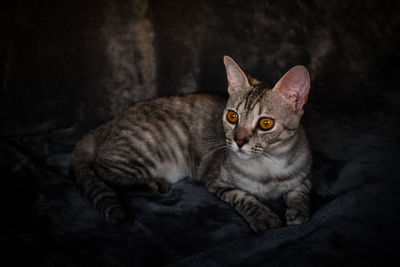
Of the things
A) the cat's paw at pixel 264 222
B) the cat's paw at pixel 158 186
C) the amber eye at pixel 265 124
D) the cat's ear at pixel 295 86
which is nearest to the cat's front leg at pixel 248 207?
the cat's paw at pixel 264 222

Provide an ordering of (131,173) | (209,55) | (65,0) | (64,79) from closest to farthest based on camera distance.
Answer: (131,173) → (65,0) → (64,79) → (209,55)

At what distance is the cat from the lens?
179 centimetres

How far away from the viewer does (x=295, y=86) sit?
178 centimetres

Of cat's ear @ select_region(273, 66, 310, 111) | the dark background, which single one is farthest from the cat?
the dark background

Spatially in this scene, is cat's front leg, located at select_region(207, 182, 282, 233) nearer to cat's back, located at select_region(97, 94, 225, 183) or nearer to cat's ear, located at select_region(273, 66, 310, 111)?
cat's back, located at select_region(97, 94, 225, 183)

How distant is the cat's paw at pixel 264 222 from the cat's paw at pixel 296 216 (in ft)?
0.19

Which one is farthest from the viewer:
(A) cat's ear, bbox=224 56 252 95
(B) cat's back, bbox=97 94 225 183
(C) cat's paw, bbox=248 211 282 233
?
(B) cat's back, bbox=97 94 225 183

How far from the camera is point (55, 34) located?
246cm

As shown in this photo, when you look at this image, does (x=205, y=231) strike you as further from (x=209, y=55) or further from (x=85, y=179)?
(x=209, y=55)

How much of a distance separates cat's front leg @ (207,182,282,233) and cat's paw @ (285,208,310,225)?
60 millimetres

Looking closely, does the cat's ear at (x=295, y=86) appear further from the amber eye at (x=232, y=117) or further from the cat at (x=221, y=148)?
the amber eye at (x=232, y=117)

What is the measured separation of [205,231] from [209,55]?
161 centimetres

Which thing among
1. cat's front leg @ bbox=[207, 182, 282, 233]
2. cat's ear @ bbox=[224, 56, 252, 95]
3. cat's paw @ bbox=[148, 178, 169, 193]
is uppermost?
cat's ear @ bbox=[224, 56, 252, 95]

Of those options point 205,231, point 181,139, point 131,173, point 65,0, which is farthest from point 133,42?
point 205,231
